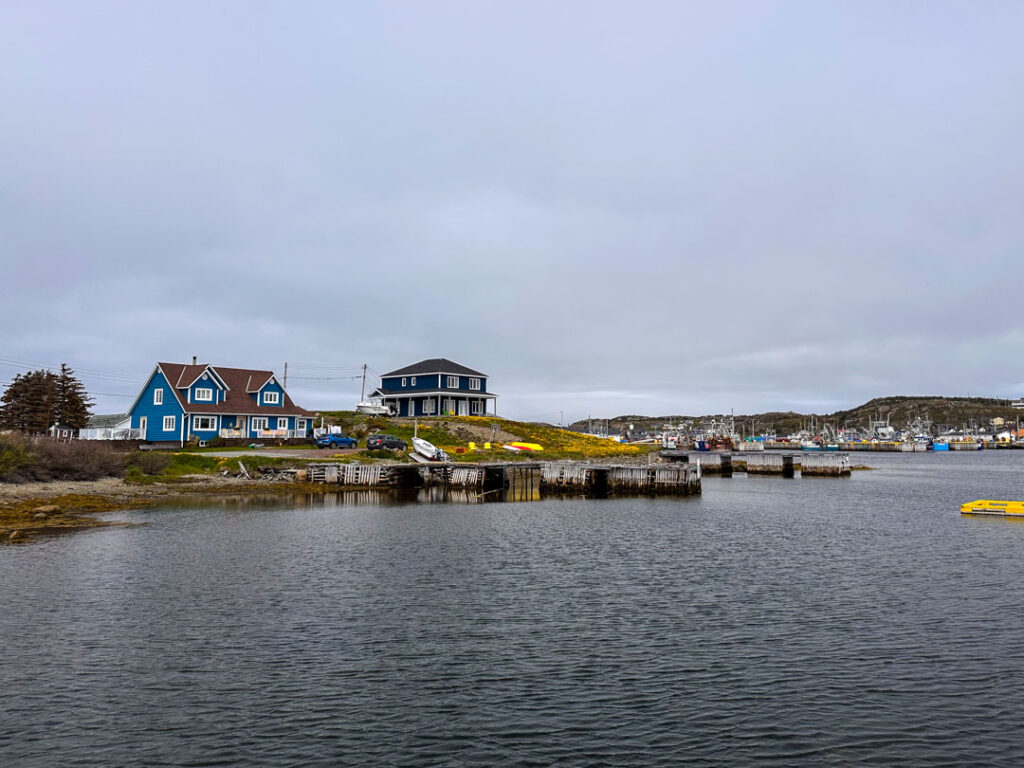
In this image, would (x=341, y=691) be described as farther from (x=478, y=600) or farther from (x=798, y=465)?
(x=798, y=465)

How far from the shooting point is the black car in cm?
7412

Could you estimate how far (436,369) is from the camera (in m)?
110

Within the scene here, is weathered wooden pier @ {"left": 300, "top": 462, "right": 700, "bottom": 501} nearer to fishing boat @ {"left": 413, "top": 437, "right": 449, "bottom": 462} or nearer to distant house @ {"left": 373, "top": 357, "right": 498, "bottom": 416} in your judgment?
fishing boat @ {"left": 413, "top": 437, "right": 449, "bottom": 462}

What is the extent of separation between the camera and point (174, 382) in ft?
265

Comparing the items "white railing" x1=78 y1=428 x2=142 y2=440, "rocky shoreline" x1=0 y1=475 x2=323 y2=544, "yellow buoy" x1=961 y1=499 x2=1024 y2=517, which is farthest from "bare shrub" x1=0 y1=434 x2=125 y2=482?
"yellow buoy" x1=961 y1=499 x2=1024 y2=517

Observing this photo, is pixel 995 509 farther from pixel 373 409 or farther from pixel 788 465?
pixel 373 409

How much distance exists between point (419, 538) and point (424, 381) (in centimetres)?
7432

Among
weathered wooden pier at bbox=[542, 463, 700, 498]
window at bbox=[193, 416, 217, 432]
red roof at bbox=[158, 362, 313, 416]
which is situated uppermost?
red roof at bbox=[158, 362, 313, 416]

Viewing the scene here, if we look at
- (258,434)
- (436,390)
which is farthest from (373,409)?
(258,434)

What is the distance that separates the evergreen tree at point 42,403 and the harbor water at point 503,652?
60009 millimetres

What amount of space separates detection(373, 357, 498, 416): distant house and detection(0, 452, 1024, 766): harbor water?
239ft

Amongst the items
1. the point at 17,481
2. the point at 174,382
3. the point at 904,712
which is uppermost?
the point at 174,382

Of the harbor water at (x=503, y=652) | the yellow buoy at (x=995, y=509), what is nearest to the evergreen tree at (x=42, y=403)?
the harbor water at (x=503, y=652)

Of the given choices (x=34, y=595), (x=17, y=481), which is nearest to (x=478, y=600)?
(x=34, y=595)
